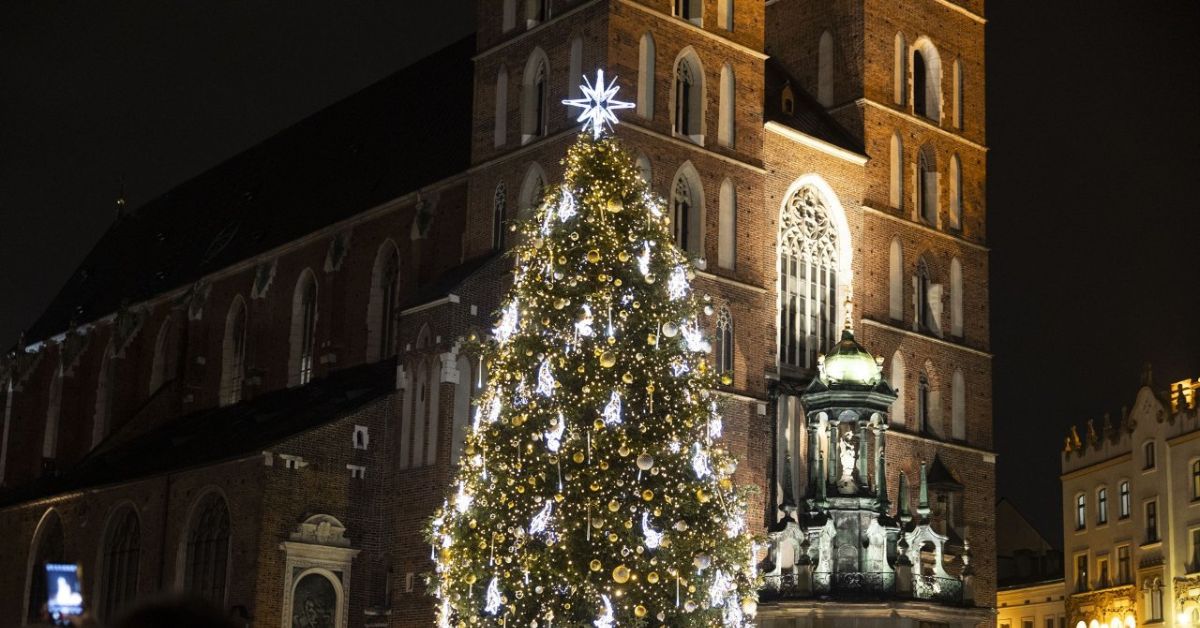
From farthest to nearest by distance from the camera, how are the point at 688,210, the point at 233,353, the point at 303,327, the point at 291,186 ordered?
1. the point at 291,186
2. the point at 233,353
3. the point at 303,327
4. the point at 688,210

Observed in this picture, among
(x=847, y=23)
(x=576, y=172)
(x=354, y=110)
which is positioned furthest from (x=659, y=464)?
(x=354, y=110)

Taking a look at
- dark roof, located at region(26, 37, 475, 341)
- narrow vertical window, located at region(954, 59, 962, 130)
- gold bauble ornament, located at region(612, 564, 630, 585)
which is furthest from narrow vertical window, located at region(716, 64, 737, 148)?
gold bauble ornament, located at region(612, 564, 630, 585)

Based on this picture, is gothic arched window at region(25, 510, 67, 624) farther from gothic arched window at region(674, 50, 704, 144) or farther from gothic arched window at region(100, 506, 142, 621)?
gothic arched window at region(674, 50, 704, 144)

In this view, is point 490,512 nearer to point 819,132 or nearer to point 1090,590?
point 819,132

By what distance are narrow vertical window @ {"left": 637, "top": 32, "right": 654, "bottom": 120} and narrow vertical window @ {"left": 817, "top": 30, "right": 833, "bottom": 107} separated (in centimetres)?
638

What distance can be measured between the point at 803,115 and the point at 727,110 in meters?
3.17

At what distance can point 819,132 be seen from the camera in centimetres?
3275

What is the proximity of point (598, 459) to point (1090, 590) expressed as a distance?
102 ft

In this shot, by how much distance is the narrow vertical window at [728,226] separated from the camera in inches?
1182

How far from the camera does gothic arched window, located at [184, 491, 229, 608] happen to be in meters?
30.6

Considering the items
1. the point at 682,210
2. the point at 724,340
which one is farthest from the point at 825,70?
the point at 724,340

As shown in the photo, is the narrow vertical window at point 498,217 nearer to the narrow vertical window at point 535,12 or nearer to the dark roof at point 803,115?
the narrow vertical window at point 535,12

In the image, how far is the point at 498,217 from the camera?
101 feet

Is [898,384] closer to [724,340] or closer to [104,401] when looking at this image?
[724,340]
